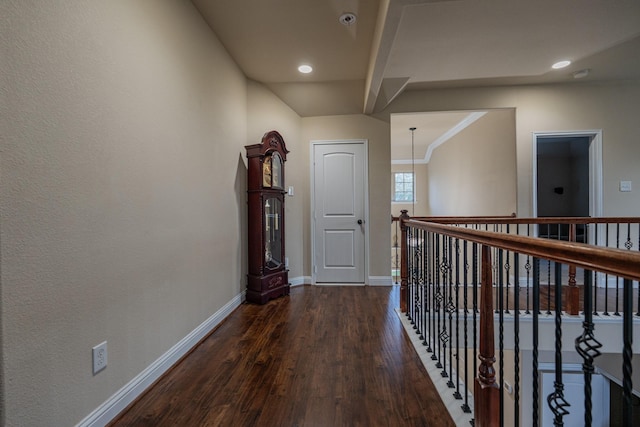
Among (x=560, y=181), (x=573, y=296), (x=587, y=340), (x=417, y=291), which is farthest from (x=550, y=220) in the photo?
(x=560, y=181)

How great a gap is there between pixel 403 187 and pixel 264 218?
Result: 276 inches

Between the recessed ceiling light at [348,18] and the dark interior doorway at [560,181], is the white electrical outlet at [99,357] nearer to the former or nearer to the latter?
the recessed ceiling light at [348,18]

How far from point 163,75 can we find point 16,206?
1183mm

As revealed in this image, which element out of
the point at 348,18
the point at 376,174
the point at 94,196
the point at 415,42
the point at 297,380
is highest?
the point at 348,18

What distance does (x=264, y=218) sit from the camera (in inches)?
123

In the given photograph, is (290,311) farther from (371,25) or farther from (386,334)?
(371,25)

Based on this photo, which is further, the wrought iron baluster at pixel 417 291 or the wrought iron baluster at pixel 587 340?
the wrought iron baluster at pixel 417 291

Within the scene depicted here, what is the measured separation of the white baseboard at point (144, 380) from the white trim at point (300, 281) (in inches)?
55.3

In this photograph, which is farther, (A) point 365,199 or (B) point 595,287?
(A) point 365,199

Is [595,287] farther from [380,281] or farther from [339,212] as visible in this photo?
[339,212]

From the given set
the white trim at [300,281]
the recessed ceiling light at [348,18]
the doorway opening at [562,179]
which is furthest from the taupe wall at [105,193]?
the doorway opening at [562,179]

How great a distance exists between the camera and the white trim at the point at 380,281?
3.81m

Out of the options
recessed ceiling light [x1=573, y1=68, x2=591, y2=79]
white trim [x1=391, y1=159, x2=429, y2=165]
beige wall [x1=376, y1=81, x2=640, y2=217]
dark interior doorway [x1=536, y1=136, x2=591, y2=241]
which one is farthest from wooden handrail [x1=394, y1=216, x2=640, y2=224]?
white trim [x1=391, y1=159, x2=429, y2=165]

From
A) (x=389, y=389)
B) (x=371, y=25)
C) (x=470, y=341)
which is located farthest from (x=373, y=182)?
(x=389, y=389)
